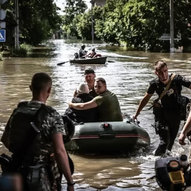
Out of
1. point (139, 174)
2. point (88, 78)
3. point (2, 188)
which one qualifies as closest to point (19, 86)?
point (88, 78)

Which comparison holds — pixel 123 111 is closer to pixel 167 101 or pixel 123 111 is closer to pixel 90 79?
pixel 90 79

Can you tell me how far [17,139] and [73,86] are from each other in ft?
52.6

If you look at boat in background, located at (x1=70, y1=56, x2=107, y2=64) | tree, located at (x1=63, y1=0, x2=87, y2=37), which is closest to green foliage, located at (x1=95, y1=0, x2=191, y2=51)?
boat in background, located at (x1=70, y1=56, x2=107, y2=64)

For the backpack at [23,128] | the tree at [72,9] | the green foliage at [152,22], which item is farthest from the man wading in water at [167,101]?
the tree at [72,9]

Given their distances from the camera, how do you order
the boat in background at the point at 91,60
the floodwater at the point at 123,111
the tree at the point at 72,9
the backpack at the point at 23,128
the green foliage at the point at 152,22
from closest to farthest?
the backpack at the point at 23,128 < the floodwater at the point at 123,111 < the boat in background at the point at 91,60 < the green foliage at the point at 152,22 < the tree at the point at 72,9

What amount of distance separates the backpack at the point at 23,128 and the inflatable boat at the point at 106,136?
4.29 m

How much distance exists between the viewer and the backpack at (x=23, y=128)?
12.8ft

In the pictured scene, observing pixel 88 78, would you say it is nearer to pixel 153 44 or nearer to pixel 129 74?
pixel 129 74

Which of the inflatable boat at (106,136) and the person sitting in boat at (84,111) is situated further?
the person sitting in boat at (84,111)

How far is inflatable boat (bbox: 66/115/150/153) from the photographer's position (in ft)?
27.1

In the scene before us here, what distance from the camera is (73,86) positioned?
20.0 metres

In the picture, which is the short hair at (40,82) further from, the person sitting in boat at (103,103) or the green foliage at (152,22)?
the green foliage at (152,22)

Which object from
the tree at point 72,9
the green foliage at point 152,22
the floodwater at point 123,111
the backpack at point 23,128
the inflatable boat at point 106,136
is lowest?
the floodwater at point 123,111

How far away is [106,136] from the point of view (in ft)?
27.2
